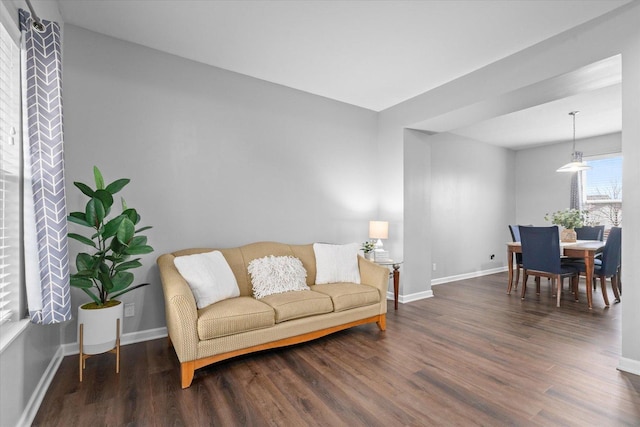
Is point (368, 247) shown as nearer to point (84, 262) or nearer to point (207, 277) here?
point (207, 277)

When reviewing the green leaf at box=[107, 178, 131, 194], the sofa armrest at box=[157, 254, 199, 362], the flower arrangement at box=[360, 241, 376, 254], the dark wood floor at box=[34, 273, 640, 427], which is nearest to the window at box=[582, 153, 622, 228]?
the dark wood floor at box=[34, 273, 640, 427]

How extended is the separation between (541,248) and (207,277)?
4.37 metres

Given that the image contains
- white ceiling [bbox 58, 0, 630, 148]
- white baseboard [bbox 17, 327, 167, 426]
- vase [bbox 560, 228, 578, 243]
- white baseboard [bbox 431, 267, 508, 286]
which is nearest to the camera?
white baseboard [bbox 17, 327, 167, 426]

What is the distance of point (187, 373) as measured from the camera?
7.20 feet

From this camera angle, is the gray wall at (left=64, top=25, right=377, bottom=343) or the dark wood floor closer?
the dark wood floor

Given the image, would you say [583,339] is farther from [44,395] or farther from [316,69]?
[44,395]

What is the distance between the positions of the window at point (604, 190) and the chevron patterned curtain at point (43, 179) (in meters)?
8.00

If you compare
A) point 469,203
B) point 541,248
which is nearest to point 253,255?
point 541,248

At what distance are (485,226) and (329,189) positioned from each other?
161 inches

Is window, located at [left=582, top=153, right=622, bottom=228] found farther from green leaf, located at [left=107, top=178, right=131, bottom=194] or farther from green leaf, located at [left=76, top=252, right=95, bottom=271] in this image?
green leaf, located at [left=76, top=252, right=95, bottom=271]

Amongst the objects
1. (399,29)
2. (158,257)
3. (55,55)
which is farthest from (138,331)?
(399,29)

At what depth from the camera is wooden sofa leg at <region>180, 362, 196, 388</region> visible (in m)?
2.18

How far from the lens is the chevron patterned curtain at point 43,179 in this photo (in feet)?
5.95

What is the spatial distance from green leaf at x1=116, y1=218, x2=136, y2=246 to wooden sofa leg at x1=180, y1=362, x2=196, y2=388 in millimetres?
1001
